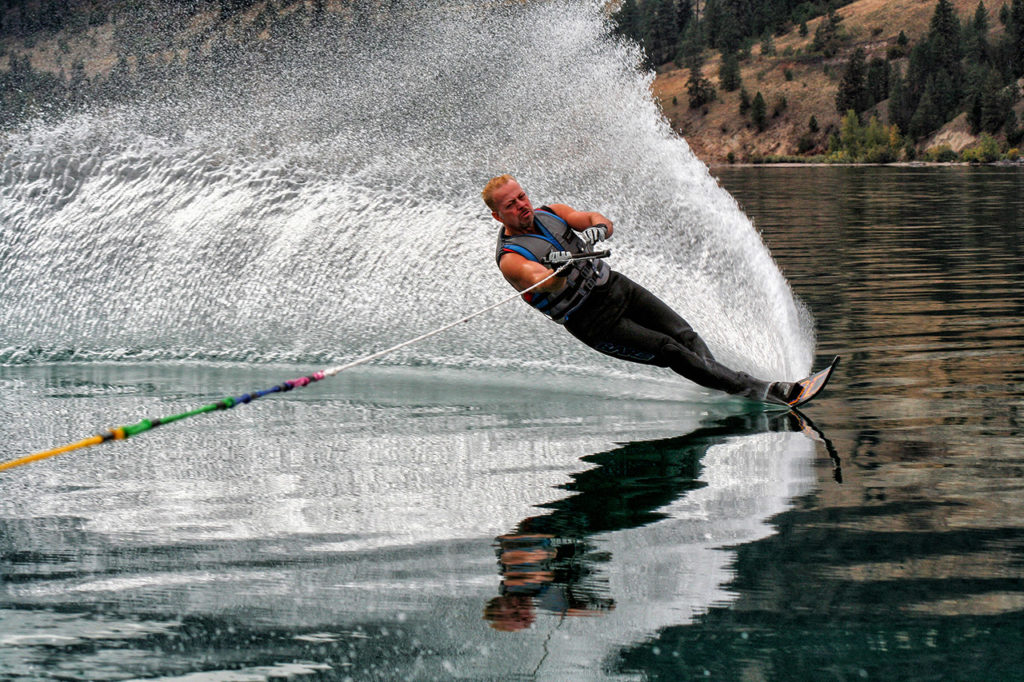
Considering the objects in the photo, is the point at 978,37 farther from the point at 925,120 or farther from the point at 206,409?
the point at 206,409

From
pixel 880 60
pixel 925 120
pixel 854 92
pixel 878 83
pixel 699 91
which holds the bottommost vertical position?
pixel 925 120

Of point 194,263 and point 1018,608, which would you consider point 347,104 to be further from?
point 1018,608

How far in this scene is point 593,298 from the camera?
22.1 feet

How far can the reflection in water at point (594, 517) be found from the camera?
373 centimetres

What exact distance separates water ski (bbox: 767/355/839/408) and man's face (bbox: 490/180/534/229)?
1626 millimetres

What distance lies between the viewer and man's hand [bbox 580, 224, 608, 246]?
6.52 meters

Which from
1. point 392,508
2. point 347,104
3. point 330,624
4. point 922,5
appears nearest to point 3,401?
point 392,508

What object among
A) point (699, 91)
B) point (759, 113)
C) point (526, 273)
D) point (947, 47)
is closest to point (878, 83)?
point (947, 47)

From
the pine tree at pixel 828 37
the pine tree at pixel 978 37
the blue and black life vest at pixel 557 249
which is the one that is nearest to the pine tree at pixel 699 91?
the pine tree at pixel 828 37

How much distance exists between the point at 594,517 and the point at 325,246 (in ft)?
18.0

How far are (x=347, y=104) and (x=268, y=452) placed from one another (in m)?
34.6

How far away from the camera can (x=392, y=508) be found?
482 cm

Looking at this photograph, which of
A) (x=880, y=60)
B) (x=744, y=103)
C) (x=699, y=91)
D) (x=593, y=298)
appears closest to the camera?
(x=593, y=298)

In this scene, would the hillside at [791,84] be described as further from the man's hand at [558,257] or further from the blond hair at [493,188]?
the man's hand at [558,257]
